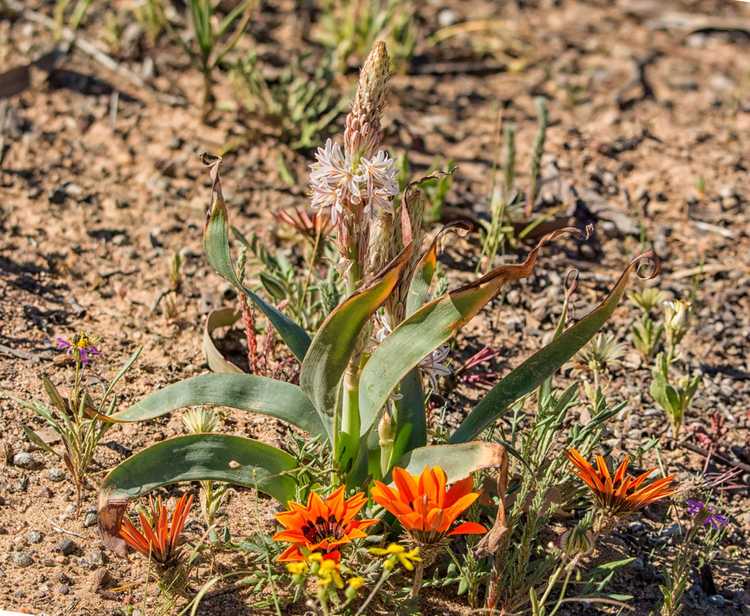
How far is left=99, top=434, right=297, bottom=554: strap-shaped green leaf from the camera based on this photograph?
8.66ft

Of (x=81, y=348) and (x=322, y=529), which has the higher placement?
(x=81, y=348)

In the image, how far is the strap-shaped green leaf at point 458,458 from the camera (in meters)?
2.45

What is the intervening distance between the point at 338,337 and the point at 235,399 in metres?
0.42

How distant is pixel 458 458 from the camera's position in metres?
2.55

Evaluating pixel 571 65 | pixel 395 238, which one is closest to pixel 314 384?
pixel 395 238

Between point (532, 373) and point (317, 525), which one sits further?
point (532, 373)

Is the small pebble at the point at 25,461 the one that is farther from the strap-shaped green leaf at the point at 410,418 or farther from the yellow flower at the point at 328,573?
the yellow flower at the point at 328,573

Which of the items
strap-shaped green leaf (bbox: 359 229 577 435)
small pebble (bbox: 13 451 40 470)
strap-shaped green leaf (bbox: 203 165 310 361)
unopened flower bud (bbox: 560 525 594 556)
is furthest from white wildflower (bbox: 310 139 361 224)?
small pebble (bbox: 13 451 40 470)

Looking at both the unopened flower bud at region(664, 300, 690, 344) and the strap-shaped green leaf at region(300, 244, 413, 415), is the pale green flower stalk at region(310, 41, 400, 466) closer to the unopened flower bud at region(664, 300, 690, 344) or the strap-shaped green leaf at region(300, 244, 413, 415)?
the strap-shaped green leaf at region(300, 244, 413, 415)

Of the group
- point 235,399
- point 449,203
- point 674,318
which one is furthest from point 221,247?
point 449,203

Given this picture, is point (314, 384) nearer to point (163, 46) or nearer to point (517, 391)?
point (517, 391)

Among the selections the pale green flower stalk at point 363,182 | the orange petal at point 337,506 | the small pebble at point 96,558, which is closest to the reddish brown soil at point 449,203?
the small pebble at point 96,558

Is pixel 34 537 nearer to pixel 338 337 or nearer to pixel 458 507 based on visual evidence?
pixel 338 337

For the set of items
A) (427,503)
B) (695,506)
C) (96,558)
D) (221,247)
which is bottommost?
(695,506)
